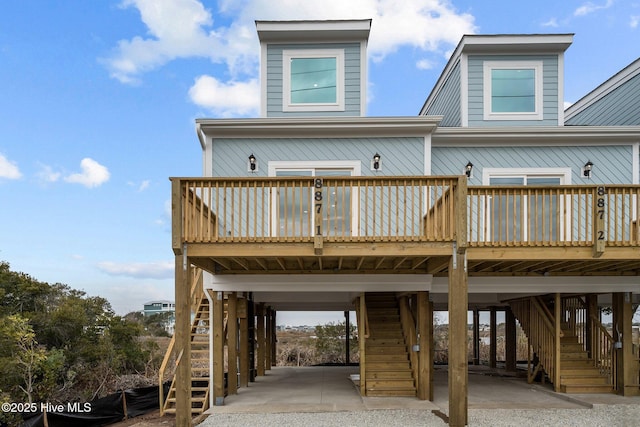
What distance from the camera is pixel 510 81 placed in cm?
1061

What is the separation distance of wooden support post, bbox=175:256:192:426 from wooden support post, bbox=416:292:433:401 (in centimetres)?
427

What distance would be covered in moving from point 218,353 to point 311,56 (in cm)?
658

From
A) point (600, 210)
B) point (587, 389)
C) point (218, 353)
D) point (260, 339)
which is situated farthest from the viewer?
point (260, 339)

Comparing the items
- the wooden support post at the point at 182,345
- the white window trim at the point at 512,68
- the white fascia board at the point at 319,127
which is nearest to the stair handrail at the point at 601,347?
the white window trim at the point at 512,68

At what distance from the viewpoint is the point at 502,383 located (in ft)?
35.4

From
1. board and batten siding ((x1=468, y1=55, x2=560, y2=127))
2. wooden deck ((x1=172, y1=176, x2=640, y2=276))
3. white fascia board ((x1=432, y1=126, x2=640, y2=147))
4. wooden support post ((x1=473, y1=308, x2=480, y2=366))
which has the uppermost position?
board and batten siding ((x1=468, y1=55, x2=560, y2=127))

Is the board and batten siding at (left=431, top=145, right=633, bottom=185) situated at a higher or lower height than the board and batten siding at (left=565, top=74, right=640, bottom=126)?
lower

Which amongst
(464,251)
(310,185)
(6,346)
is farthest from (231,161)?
(6,346)

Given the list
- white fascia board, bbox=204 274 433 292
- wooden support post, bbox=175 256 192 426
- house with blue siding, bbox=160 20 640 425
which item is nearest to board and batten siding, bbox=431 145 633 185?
house with blue siding, bbox=160 20 640 425

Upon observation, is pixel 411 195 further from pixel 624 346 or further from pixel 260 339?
pixel 260 339

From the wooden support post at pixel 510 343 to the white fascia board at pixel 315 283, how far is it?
6170 mm

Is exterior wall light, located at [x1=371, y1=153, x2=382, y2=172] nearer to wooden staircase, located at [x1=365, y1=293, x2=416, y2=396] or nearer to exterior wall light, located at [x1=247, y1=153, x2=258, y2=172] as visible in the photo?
exterior wall light, located at [x1=247, y1=153, x2=258, y2=172]

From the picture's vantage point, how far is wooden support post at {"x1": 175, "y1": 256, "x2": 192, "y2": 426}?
21.0 ft

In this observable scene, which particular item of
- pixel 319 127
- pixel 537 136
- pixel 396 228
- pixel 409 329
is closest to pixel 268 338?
pixel 409 329
